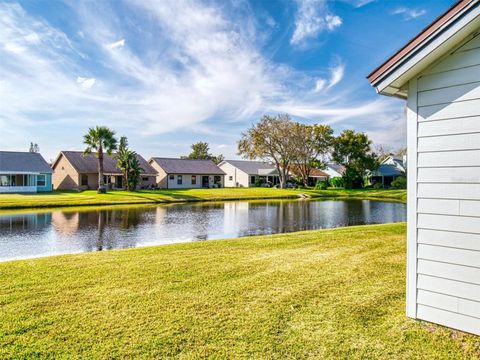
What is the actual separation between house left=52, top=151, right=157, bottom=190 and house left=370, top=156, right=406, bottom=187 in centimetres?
4004

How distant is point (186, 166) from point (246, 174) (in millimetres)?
10663

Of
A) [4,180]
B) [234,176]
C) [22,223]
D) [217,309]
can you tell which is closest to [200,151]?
→ [234,176]

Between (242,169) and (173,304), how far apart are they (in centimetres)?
5243

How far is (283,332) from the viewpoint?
13.1ft

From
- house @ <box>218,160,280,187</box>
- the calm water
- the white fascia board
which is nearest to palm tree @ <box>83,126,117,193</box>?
the calm water

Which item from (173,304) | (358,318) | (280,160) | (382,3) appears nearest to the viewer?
(358,318)

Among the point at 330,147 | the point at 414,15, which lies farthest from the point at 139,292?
the point at 330,147

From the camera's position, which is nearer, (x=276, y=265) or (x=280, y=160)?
(x=276, y=265)

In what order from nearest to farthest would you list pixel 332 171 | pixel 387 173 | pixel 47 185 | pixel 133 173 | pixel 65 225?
1. pixel 65 225
2. pixel 47 185
3. pixel 133 173
4. pixel 387 173
5. pixel 332 171

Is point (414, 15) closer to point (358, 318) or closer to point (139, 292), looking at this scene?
point (358, 318)

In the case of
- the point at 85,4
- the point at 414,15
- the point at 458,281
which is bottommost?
the point at 458,281

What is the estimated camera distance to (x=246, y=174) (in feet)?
183

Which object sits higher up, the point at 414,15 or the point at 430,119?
the point at 414,15

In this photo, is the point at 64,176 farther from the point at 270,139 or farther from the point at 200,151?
the point at 200,151
